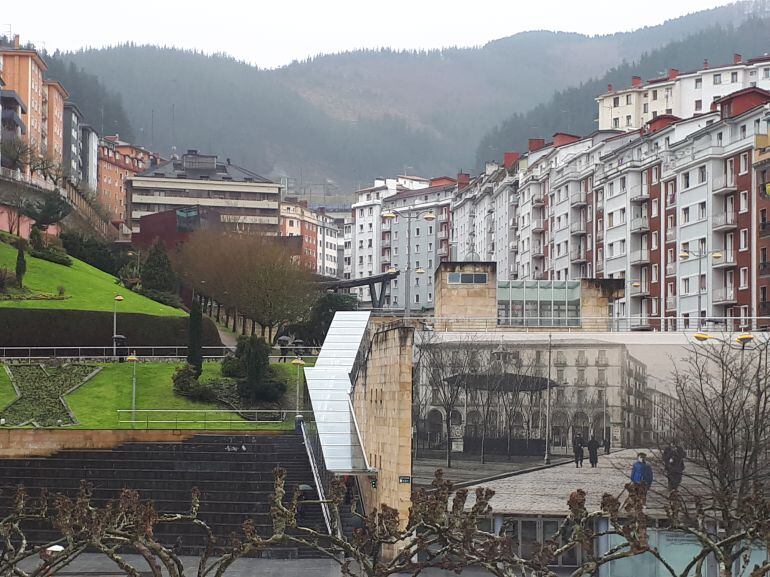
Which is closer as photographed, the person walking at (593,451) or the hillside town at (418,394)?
the hillside town at (418,394)

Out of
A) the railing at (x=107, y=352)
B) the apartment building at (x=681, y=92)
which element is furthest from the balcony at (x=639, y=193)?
the apartment building at (x=681, y=92)

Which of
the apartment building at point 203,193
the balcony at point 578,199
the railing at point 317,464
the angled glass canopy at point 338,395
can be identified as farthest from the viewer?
the apartment building at point 203,193

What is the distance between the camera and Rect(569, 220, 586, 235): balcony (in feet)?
327

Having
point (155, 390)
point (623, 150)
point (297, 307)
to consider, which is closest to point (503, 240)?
point (623, 150)

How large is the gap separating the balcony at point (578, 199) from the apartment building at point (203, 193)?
59.1m

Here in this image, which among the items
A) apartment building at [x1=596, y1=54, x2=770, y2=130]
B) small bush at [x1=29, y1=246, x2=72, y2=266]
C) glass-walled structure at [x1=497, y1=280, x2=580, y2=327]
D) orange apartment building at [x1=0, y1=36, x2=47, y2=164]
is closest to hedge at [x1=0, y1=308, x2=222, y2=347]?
small bush at [x1=29, y1=246, x2=72, y2=266]

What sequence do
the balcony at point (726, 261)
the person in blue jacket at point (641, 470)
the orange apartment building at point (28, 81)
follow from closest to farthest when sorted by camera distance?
1. the person in blue jacket at point (641, 470)
2. the balcony at point (726, 261)
3. the orange apartment building at point (28, 81)

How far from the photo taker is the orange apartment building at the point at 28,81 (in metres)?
129

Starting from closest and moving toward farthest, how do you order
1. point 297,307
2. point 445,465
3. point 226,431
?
point 445,465 → point 226,431 → point 297,307

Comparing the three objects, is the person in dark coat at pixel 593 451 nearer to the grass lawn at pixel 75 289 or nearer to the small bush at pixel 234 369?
the small bush at pixel 234 369

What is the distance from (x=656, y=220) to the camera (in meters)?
86.8

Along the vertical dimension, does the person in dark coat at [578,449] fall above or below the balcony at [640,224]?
below

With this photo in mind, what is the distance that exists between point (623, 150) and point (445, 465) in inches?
2191

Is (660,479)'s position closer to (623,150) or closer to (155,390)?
(155,390)
